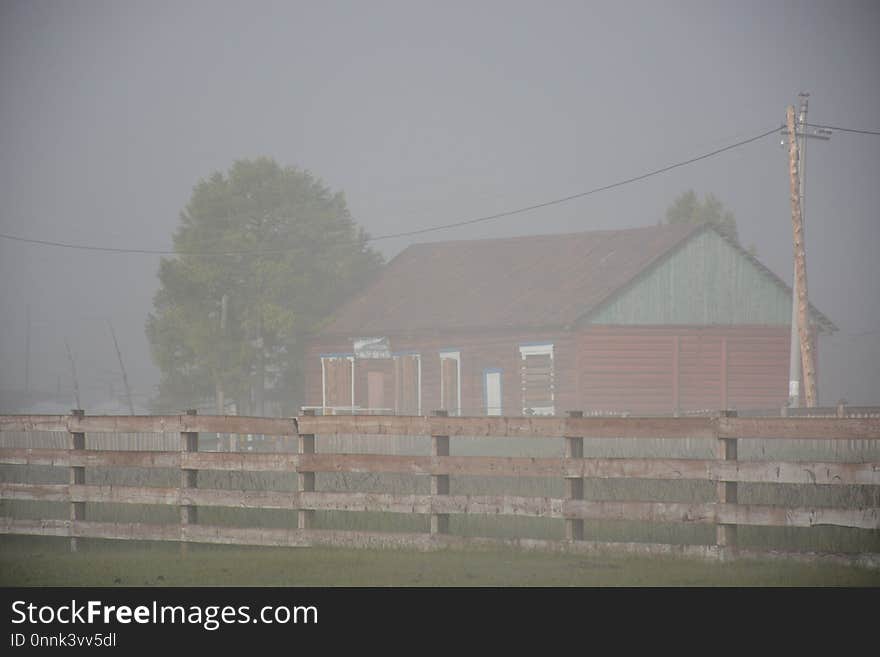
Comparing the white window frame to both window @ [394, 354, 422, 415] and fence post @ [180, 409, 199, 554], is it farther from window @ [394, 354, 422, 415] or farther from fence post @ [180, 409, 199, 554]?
fence post @ [180, 409, 199, 554]

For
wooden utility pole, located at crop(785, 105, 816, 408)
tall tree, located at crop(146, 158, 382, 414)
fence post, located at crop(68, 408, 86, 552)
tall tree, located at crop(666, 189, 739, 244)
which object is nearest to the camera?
fence post, located at crop(68, 408, 86, 552)

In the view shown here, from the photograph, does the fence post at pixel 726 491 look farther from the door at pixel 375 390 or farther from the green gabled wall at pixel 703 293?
the door at pixel 375 390

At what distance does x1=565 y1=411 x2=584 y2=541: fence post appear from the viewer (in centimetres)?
1375

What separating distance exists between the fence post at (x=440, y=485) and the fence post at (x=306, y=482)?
1464 mm

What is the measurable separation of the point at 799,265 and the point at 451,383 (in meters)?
17.6

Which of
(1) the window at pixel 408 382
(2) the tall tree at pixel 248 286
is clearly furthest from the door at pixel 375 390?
(2) the tall tree at pixel 248 286

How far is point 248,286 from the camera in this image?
197 feet

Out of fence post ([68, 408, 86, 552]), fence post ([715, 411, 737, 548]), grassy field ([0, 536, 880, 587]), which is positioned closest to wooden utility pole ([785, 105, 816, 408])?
fence post ([715, 411, 737, 548])

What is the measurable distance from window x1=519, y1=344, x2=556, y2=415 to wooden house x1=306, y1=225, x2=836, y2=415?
1.9 inches
